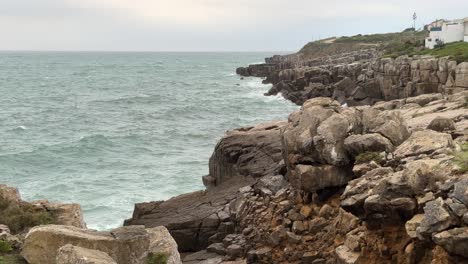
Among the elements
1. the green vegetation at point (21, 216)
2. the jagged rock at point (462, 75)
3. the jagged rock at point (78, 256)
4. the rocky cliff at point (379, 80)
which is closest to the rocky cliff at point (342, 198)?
the green vegetation at point (21, 216)

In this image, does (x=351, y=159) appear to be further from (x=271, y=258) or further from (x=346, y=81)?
(x=346, y=81)

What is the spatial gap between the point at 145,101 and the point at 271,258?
67.2m

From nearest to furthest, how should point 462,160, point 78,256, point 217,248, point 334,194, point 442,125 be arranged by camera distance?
point 78,256 → point 462,160 → point 334,194 → point 442,125 → point 217,248

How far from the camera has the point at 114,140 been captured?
4981cm

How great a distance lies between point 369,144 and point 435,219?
6.24m

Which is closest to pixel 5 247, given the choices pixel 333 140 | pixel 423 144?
pixel 333 140

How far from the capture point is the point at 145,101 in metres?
84.1

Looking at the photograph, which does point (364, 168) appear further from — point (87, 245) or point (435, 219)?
point (87, 245)

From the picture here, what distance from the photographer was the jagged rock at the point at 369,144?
1834cm

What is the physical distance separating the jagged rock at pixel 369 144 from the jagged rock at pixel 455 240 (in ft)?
20.8

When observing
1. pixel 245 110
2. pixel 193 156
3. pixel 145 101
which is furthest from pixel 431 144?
pixel 145 101

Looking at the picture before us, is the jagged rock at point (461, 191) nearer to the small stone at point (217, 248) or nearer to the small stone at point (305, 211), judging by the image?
the small stone at point (305, 211)

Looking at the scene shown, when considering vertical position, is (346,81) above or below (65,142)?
above

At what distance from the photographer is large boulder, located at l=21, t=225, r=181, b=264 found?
10.1 m
